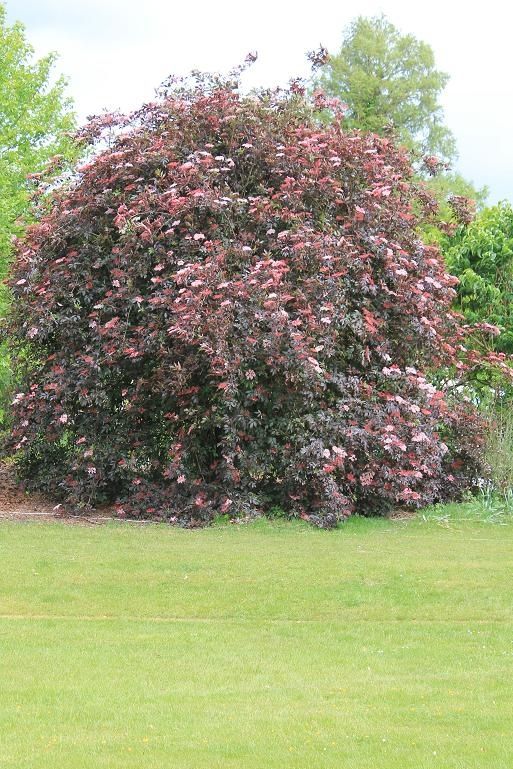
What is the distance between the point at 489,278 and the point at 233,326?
643 cm

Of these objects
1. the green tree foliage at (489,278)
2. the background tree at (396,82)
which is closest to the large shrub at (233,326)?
the green tree foliage at (489,278)

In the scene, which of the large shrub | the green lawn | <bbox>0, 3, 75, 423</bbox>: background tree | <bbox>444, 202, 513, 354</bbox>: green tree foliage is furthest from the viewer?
<bbox>0, 3, 75, 423</bbox>: background tree

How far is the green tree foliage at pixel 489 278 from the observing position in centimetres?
1839

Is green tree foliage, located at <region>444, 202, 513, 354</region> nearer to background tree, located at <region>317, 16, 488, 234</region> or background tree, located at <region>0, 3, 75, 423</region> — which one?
background tree, located at <region>0, 3, 75, 423</region>

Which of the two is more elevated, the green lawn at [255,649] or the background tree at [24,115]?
the background tree at [24,115]

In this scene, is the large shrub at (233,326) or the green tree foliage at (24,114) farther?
the green tree foliage at (24,114)

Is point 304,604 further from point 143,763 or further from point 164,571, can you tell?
point 143,763

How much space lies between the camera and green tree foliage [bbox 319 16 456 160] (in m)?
46.3

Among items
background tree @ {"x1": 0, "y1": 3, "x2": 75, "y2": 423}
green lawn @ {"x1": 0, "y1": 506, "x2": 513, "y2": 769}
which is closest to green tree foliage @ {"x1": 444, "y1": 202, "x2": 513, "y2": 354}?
green lawn @ {"x1": 0, "y1": 506, "x2": 513, "y2": 769}

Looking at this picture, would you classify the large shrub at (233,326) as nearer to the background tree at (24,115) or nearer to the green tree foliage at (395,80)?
the background tree at (24,115)

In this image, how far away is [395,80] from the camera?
46.8 meters

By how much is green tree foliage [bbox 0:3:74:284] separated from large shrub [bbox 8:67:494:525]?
11.5 m

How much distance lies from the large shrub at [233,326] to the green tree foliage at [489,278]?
1998 mm

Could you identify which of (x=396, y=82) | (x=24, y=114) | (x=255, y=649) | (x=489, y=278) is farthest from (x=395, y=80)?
(x=255, y=649)
